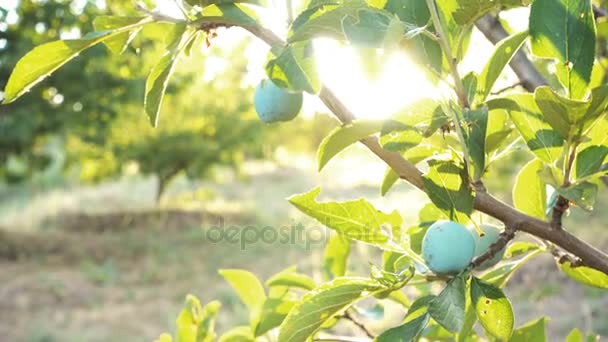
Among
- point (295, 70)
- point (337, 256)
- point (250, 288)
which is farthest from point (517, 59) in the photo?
point (295, 70)

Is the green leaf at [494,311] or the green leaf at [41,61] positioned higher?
the green leaf at [41,61]

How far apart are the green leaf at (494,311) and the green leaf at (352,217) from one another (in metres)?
0.08

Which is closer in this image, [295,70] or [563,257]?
[295,70]

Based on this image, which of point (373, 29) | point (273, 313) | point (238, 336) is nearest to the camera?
point (373, 29)

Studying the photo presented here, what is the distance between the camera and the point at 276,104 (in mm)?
598

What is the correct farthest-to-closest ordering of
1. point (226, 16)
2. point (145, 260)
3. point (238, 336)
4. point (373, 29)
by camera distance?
point (145, 260)
point (238, 336)
point (226, 16)
point (373, 29)

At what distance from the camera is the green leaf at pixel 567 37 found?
50 centimetres

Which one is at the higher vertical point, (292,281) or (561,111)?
(561,111)

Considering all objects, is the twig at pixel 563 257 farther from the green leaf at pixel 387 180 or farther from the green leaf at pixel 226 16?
the green leaf at pixel 226 16

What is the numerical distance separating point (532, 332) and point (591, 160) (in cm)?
24

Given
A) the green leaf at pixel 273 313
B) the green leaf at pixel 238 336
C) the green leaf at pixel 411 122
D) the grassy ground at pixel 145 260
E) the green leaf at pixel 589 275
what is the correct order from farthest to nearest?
the grassy ground at pixel 145 260 < the green leaf at pixel 238 336 < the green leaf at pixel 273 313 < the green leaf at pixel 589 275 < the green leaf at pixel 411 122

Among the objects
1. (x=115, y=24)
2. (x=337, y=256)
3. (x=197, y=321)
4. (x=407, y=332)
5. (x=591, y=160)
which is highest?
(x=115, y=24)

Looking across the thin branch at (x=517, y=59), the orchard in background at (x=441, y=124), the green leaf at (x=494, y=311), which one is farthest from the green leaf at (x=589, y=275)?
the thin branch at (x=517, y=59)

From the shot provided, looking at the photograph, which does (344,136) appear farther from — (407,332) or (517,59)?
(517,59)
